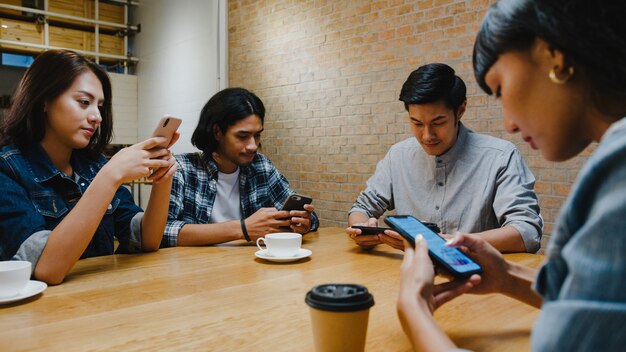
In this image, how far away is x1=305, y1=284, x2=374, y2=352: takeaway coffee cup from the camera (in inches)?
25.5

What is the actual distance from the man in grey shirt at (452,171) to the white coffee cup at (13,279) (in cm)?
117

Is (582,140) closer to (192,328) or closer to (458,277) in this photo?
(458,277)

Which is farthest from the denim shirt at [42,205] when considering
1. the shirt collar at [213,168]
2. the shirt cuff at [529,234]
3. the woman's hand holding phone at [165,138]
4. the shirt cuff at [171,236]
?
the shirt cuff at [529,234]

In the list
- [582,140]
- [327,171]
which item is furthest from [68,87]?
[327,171]

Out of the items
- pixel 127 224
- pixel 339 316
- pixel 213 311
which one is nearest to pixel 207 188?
pixel 127 224

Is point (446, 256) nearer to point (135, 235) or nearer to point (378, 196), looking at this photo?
point (135, 235)

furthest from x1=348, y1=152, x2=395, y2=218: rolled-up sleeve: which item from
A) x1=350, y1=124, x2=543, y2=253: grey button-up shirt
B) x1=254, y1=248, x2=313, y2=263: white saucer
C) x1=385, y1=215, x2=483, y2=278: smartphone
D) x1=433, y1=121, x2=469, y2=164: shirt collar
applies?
x1=385, y1=215, x2=483, y2=278: smartphone

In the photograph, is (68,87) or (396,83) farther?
(396,83)

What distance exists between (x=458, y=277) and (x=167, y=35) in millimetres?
5884

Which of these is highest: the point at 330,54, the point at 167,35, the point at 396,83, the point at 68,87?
the point at 167,35

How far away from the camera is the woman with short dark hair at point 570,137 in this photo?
1.34 ft

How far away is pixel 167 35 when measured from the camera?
5.93 meters

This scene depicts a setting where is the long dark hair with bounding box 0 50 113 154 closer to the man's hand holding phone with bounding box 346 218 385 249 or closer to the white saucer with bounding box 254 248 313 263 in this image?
the white saucer with bounding box 254 248 313 263

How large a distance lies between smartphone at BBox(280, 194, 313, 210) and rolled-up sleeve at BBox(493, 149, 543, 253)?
78 centimetres
